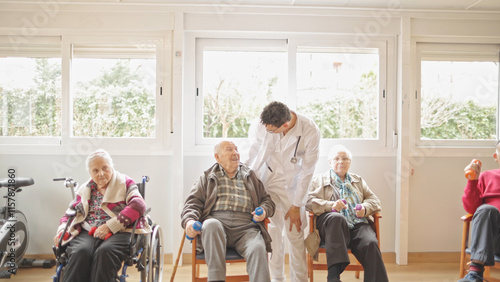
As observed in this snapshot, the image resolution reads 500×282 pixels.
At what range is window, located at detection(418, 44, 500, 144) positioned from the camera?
383 cm

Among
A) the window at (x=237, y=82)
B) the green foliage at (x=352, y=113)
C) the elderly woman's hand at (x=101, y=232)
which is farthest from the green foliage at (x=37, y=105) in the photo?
the green foliage at (x=352, y=113)

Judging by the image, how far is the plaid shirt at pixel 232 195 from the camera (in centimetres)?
278

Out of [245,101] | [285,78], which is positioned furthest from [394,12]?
[245,101]

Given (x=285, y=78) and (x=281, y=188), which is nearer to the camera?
(x=281, y=188)

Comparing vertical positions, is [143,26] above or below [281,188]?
above

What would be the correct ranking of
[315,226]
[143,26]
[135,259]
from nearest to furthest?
1. [135,259]
2. [315,226]
3. [143,26]

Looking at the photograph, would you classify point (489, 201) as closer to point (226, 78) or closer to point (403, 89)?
point (403, 89)

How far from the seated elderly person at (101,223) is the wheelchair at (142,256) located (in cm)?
4

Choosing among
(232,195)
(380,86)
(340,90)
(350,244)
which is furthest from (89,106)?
(380,86)

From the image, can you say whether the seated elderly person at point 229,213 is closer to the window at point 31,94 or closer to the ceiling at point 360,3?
the ceiling at point 360,3

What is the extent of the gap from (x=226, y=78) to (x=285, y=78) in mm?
530

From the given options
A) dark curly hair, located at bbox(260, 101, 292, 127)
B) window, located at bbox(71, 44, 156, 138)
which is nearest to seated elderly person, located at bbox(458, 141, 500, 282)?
dark curly hair, located at bbox(260, 101, 292, 127)

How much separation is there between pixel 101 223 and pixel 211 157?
47.9 inches

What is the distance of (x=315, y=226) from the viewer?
3.01 m
